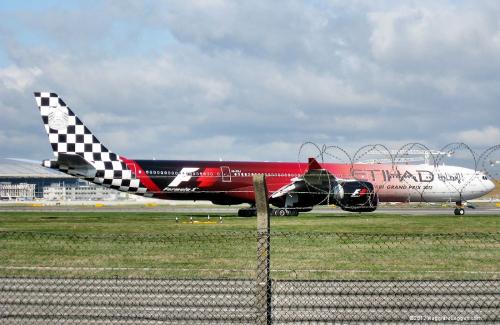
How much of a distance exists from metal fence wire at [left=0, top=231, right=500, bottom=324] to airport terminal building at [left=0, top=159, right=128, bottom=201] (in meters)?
143

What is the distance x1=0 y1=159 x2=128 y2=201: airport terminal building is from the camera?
165 meters

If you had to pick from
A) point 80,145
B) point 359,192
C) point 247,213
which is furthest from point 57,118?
point 359,192

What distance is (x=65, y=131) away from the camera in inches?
1522

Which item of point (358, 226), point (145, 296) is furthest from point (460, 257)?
point (358, 226)

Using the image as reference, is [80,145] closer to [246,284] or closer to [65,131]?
[65,131]

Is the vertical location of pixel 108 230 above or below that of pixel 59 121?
below

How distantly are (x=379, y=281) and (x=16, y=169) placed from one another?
16893 centimetres

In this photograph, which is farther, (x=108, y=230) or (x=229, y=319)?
(x=108, y=230)

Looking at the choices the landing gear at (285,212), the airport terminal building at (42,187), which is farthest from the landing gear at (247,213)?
the airport terminal building at (42,187)

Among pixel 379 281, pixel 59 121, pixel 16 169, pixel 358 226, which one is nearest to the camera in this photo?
pixel 379 281

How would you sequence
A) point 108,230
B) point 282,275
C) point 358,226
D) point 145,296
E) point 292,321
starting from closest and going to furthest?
point 292,321 < point 145,296 < point 282,275 < point 108,230 < point 358,226

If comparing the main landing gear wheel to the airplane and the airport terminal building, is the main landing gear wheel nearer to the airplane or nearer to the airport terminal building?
the airplane

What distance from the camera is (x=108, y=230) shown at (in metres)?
28.2

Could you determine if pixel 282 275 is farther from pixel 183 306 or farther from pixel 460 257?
pixel 460 257
